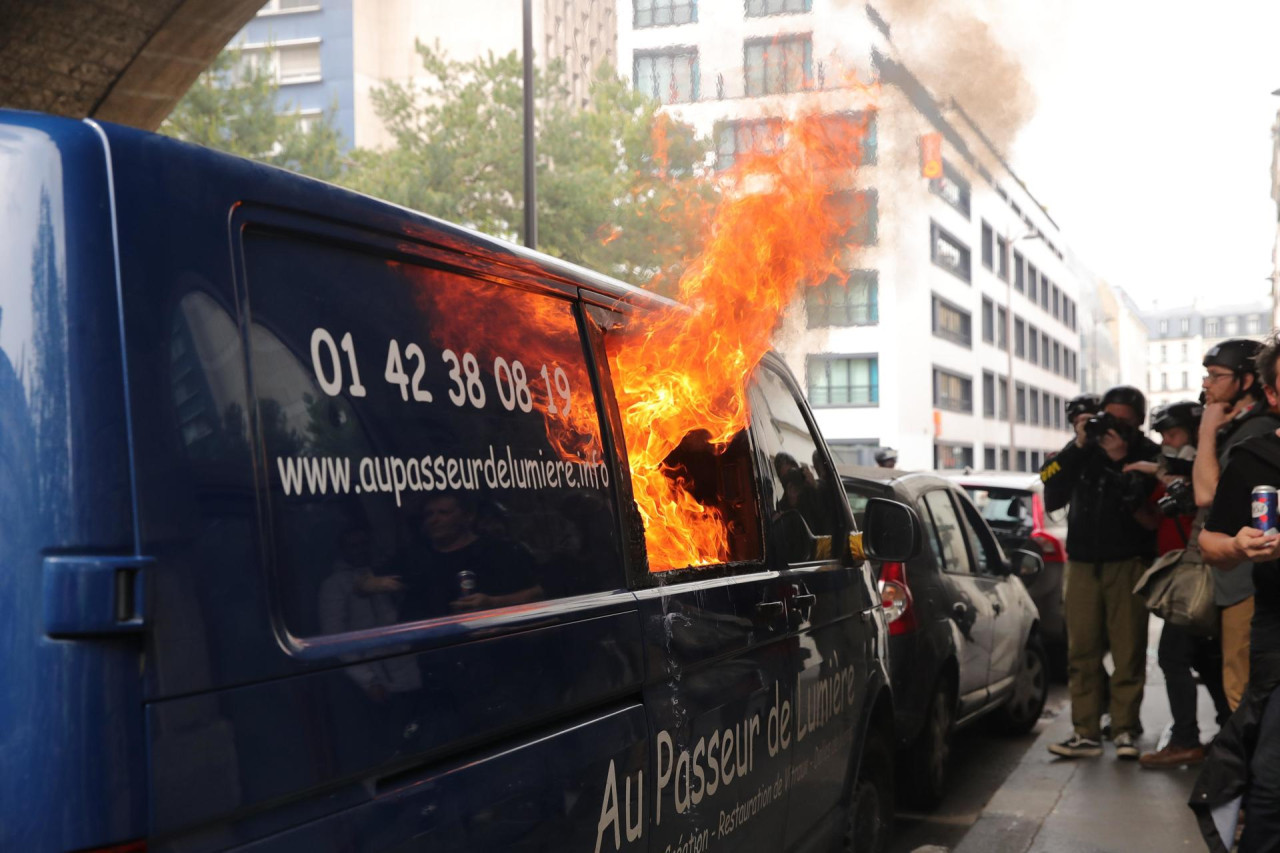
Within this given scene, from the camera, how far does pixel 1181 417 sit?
274 inches

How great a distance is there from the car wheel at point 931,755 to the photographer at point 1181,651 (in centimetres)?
131

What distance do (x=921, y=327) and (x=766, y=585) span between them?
43857 mm

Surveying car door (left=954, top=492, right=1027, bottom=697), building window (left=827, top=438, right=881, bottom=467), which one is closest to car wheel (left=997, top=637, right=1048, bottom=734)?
car door (left=954, top=492, right=1027, bottom=697)

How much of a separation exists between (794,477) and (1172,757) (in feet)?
13.5

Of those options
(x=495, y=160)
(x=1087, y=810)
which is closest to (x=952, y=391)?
A: (x=495, y=160)

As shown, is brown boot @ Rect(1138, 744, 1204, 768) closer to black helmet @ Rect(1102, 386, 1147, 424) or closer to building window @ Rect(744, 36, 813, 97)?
black helmet @ Rect(1102, 386, 1147, 424)

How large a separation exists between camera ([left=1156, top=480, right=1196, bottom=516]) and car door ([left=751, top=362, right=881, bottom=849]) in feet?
8.51

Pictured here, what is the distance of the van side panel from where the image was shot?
56.9 inches

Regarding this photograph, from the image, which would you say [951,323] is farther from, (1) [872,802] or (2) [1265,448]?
(2) [1265,448]

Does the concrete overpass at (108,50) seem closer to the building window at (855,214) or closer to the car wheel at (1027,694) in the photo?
the building window at (855,214)

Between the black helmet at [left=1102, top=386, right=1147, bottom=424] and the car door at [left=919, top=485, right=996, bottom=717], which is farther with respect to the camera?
the black helmet at [left=1102, top=386, right=1147, bottom=424]

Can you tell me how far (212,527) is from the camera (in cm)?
162

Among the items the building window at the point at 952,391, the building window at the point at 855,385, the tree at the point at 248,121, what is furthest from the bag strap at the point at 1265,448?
the building window at the point at 952,391

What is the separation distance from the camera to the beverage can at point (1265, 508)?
3.51 meters
